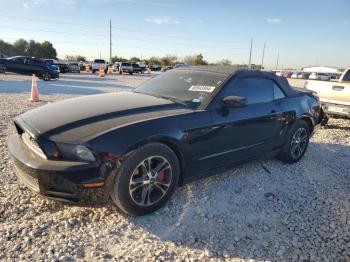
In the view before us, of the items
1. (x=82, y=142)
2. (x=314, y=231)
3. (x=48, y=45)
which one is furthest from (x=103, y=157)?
(x=48, y=45)

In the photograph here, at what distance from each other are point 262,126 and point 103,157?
2.39 meters

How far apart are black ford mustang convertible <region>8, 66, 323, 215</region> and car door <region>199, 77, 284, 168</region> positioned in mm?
13

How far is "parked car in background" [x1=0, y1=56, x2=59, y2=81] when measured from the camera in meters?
17.9

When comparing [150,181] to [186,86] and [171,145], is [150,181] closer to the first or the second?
[171,145]

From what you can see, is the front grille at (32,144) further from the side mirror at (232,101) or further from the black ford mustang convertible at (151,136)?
the side mirror at (232,101)

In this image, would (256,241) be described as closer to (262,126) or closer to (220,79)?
(262,126)

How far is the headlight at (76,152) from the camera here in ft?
8.41

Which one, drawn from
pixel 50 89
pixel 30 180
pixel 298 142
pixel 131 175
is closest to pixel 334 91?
pixel 298 142

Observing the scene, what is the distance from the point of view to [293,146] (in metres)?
4.74

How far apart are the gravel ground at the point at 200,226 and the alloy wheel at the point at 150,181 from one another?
210mm

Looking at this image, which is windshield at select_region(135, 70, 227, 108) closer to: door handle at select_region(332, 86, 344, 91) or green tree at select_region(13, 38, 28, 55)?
door handle at select_region(332, 86, 344, 91)

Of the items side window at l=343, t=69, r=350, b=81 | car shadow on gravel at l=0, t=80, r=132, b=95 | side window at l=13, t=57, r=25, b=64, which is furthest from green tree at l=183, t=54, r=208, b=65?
side window at l=343, t=69, r=350, b=81

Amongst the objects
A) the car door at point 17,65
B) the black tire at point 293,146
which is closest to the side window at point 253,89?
the black tire at point 293,146

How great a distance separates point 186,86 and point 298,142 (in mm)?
2283
